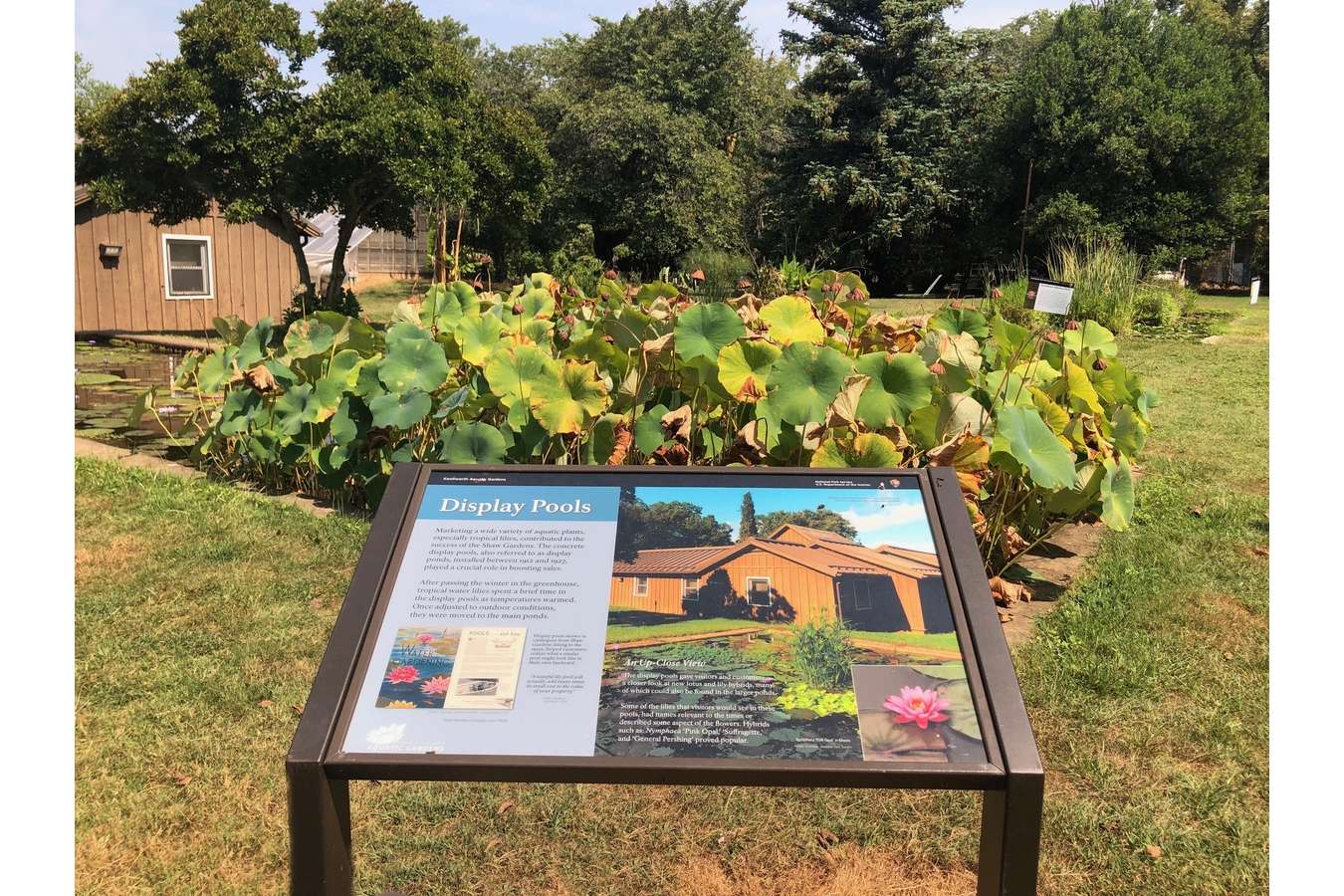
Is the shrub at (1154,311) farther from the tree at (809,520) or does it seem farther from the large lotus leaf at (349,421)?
the tree at (809,520)

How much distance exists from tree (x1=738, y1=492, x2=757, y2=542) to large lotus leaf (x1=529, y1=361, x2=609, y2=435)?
173 centimetres

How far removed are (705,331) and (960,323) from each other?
5.99ft

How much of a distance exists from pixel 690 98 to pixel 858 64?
568 cm

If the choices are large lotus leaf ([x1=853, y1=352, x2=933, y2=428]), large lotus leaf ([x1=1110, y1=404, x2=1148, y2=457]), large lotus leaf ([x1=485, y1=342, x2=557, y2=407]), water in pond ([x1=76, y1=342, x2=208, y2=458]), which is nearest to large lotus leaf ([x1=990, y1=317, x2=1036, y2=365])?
large lotus leaf ([x1=1110, y1=404, x2=1148, y2=457])

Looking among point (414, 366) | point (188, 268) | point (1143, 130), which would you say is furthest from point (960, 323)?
point (1143, 130)

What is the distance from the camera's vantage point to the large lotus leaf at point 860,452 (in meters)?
3.54

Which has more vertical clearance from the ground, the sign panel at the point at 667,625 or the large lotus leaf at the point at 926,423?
the large lotus leaf at the point at 926,423

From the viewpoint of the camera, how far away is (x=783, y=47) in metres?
27.6

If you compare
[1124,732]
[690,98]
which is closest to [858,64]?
[690,98]

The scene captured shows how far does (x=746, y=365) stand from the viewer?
3605mm

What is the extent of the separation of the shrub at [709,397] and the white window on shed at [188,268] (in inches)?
647

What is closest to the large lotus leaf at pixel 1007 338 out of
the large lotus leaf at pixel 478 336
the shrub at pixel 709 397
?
the shrub at pixel 709 397

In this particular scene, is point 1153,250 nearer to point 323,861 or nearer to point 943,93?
point 943,93

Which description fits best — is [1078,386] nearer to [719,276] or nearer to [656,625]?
[656,625]
